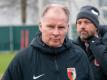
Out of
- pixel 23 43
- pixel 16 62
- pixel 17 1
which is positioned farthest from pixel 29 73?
pixel 17 1

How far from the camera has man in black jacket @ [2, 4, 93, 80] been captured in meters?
3.77

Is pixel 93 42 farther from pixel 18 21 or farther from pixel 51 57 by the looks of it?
pixel 18 21

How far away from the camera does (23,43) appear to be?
26.6m

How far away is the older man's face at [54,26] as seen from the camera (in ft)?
12.3

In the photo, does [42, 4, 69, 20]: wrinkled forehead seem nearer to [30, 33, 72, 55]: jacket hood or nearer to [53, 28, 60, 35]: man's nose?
[53, 28, 60, 35]: man's nose

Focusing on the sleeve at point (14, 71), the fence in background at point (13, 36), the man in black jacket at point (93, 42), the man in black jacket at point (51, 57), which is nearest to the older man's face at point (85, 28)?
the man in black jacket at point (93, 42)

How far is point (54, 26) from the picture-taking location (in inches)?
148

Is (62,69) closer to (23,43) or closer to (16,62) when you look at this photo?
(16,62)

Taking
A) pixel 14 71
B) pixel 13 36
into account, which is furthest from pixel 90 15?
pixel 13 36

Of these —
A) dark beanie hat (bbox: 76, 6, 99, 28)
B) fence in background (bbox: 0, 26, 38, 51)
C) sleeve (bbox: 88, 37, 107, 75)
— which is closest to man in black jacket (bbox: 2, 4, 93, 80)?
sleeve (bbox: 88, 37, 107, 75)

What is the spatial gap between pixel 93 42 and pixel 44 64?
0.88 meters

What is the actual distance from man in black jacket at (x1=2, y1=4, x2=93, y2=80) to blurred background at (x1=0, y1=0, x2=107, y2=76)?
113 inches

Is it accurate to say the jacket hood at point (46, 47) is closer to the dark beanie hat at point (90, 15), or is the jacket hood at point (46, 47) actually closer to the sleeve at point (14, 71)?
the sleeve at point (14, 71)

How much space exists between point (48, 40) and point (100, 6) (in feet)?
22.8
